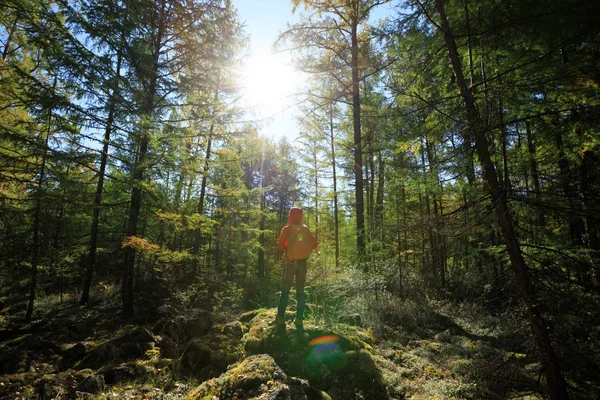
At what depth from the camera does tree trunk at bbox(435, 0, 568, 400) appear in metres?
3.17

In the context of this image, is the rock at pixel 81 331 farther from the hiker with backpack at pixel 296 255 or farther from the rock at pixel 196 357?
the hiker with backpack at pixel 296 255

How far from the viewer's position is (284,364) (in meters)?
4.07

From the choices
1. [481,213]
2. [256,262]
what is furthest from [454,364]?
[256,262]

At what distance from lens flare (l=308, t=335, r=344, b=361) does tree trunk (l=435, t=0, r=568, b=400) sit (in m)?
2.59

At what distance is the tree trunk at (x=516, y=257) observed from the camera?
10.4ft

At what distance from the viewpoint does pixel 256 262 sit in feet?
75.3

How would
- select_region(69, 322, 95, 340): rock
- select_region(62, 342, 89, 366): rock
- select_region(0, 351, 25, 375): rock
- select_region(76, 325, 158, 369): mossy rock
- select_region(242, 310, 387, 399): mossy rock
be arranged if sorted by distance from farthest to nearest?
select_region(69, 322, 95, 340): rock, select_region(62, 342, 89, 366): rock, select_region(76, 325, 158, 369): mossy rock, select_region(0, 351, 25, 375): rock, select_region(242, 310, 387, 399): mossy rock

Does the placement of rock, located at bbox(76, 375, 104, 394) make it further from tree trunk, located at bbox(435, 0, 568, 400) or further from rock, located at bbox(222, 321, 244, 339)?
tree trunk, located at bbox(435, 0, 568, 400)

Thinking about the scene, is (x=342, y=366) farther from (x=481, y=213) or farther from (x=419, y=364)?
(x=481, y=213)

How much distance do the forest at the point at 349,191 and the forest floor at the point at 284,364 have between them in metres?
0.04

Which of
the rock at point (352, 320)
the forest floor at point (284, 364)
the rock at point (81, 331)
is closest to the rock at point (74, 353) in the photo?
the forest floor at point (284, 364)

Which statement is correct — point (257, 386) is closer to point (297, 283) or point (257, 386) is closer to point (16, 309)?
point (297, 283)

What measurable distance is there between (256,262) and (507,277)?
20.8m

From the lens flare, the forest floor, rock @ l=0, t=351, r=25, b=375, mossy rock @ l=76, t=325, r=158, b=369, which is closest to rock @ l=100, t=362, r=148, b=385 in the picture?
the forest floor
